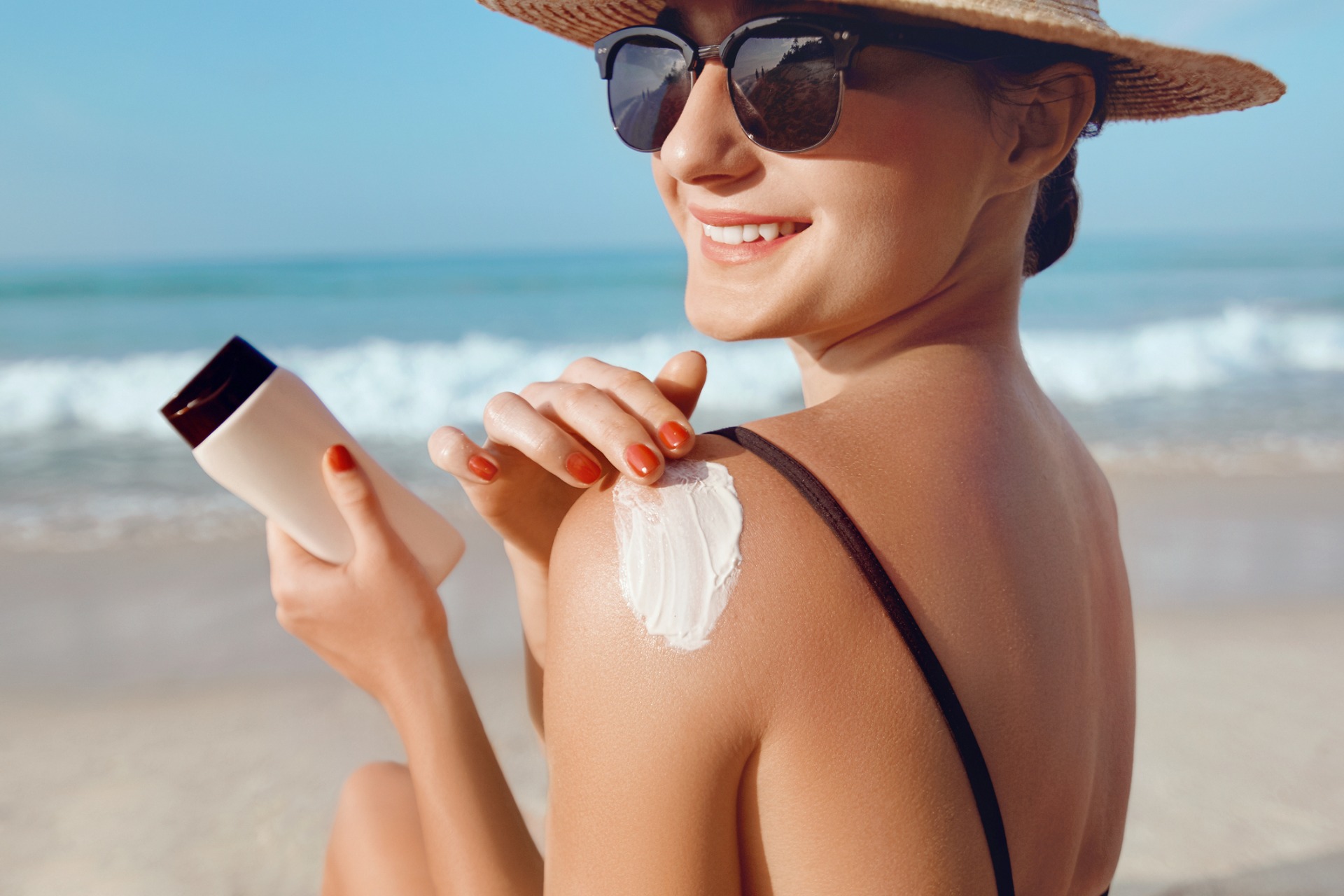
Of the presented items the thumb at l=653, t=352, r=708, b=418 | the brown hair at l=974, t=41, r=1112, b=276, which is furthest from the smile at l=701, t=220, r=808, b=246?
the brown hair at l=974, t=41, r=1112, b=276

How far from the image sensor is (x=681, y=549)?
1004mm

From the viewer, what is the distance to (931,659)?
102 centimetres

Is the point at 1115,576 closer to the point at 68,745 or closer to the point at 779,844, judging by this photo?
the point at 779,844

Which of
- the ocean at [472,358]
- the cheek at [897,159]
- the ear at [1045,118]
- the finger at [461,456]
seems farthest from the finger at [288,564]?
the ocean at [472,358]

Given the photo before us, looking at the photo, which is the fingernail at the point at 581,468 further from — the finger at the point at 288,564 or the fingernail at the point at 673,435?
the finger at the point at 288,564

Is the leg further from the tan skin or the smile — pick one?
the smile

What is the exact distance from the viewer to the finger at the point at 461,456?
4.29ft

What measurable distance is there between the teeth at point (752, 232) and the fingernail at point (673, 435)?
31 cm

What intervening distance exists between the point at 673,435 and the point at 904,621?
0.29m

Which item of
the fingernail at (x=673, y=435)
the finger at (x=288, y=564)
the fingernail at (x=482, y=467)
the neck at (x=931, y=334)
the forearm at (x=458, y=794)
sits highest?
the neck at (x=931, y=334)

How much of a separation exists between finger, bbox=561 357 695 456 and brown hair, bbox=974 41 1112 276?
533 millimetres

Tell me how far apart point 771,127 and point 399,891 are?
126cm

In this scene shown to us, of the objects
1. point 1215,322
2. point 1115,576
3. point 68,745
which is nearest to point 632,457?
point 1115,576

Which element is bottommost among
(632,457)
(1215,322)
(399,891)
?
(1215,322)
